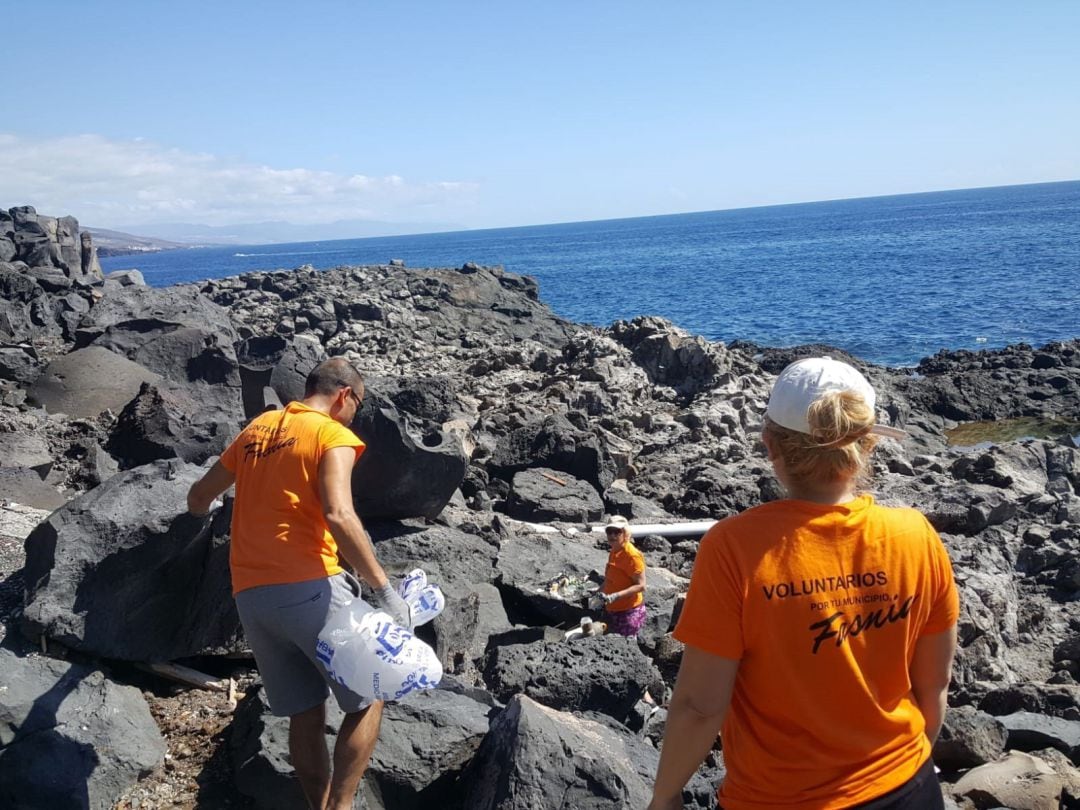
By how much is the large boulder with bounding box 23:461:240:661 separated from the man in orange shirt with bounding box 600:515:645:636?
301 cm

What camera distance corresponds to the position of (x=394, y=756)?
186 inches

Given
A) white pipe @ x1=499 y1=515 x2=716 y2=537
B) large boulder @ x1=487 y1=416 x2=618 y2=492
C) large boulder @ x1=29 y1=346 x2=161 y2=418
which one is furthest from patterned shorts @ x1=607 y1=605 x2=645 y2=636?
large boulder @ x1=29 y1=346 x2=161 y2=418

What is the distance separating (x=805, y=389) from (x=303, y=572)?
8.15ft

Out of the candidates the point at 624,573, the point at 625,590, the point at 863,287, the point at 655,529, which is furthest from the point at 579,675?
the point at 863,287

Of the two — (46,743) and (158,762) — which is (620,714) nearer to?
(158,762)

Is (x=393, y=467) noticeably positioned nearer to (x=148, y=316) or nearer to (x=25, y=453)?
(x=25, y=453)

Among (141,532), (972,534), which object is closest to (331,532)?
(141,532)

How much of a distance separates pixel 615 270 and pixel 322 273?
158 feet

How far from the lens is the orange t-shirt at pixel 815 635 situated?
2518 millimetres

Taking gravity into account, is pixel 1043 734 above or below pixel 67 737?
below

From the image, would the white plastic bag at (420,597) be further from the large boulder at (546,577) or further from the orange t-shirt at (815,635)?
the large boulder at (546,577)

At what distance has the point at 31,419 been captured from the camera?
34.7ft

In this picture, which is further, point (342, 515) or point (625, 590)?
point (625, 590)

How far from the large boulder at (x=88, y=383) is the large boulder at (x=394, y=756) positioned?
815cm
